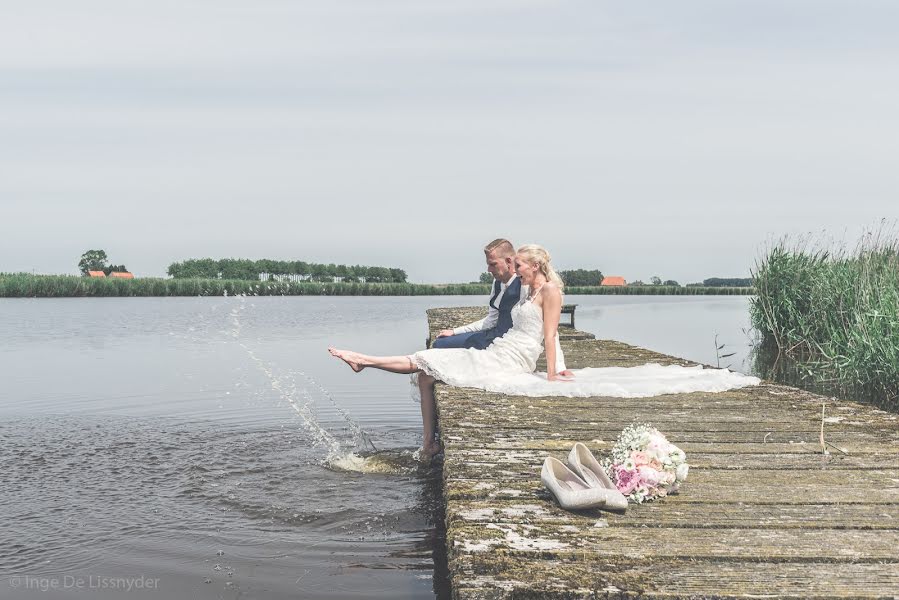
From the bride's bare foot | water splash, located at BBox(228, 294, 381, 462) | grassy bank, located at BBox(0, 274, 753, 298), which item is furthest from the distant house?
the bride's bare foot

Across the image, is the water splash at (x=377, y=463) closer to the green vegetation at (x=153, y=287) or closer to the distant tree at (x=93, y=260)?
the green vegetation at (x=153, y=287)

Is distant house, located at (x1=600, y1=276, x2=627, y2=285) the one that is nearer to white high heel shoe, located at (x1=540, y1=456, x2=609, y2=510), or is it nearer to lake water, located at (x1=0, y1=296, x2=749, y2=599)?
lake water, located at (x1=0, y1=296, x2=749, y2=599)

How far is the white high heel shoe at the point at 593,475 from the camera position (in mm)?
3516

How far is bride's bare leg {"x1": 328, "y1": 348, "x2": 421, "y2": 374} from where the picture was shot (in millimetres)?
7391

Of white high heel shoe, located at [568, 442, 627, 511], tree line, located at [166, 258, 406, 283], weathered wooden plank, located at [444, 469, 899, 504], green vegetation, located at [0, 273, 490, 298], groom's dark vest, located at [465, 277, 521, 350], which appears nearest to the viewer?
white high heel shoe, located at [568, 442, 627, 511]

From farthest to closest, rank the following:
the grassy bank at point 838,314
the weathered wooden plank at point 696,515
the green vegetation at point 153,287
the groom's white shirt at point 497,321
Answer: the green vegetation at point 153,287
the grassy bank at point 838,314
the groom's white shirt at point 497,321
the weathered wooden plank at point 696,515

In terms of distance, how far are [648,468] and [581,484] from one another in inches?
12.8

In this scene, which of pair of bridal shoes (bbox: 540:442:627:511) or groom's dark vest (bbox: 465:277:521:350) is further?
groom's dark vest (bbox: 465:277:521:350)

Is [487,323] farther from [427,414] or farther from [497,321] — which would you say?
[427,414]

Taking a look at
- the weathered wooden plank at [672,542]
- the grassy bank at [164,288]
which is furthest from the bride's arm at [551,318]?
the grassy bank at [164,288]

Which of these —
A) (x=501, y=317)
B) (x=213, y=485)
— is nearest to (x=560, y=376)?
(x=501, y=317)

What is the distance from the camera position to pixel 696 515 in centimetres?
350

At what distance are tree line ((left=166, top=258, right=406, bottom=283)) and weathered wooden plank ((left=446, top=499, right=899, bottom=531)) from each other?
270 ft

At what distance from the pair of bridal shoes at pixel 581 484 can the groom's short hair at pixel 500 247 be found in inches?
170
